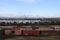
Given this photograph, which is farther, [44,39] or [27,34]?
[27,34]

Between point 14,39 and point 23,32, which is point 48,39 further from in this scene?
point 23,32

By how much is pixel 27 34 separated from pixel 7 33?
1.61m

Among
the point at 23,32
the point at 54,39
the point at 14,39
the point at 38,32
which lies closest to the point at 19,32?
the point at 23,32

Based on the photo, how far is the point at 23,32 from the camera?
40.9ft

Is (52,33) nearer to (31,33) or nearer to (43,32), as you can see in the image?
(43,32)

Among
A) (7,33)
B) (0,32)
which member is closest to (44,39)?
(7,33)

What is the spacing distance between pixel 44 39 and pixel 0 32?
453 centimetres

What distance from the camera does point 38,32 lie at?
12.5m

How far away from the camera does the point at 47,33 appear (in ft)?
40.8

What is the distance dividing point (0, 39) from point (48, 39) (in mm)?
3126

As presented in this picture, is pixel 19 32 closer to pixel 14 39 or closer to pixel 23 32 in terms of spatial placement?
pixel 23 32

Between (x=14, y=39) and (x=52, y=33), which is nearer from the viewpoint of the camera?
(x=14, y=39)

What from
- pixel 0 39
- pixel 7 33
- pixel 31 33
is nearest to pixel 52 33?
pixel 31 33

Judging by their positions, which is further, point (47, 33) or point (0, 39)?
point (47, 33)
